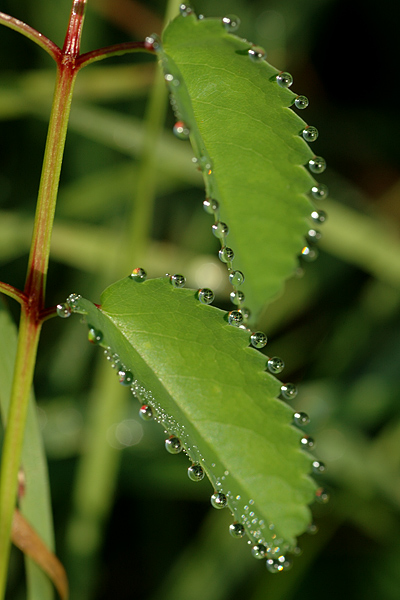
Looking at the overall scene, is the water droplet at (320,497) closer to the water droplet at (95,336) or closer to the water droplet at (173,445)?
the water droplet at (173,445)

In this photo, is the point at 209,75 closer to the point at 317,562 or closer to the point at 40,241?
the point at 40,241

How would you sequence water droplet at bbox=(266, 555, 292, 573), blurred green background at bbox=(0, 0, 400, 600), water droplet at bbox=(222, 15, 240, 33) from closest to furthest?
water droplet at bbox=(222, 15, 240, 33) → water droplet at bbox=(266, 555, 292, 573) → blurred green background at bbox=(0, 0, 400, 600)

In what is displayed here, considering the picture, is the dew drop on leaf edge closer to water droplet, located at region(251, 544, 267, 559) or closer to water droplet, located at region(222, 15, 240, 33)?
water droplet, located at region(251, 544, 267, 559)

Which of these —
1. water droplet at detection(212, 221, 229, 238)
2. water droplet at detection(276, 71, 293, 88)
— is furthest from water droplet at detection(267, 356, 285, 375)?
water droplet at detection(276, 71, 293, 88)

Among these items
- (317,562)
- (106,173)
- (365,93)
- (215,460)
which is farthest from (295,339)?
(215,460)

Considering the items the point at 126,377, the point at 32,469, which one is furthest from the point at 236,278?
the point at 32,469

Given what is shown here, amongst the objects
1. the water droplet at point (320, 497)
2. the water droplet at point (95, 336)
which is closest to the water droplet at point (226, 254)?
the water droplet at point (95, 336)

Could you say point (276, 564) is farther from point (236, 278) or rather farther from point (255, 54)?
point (255, 54)

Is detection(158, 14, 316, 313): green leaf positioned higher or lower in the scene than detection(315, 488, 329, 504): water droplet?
higher
